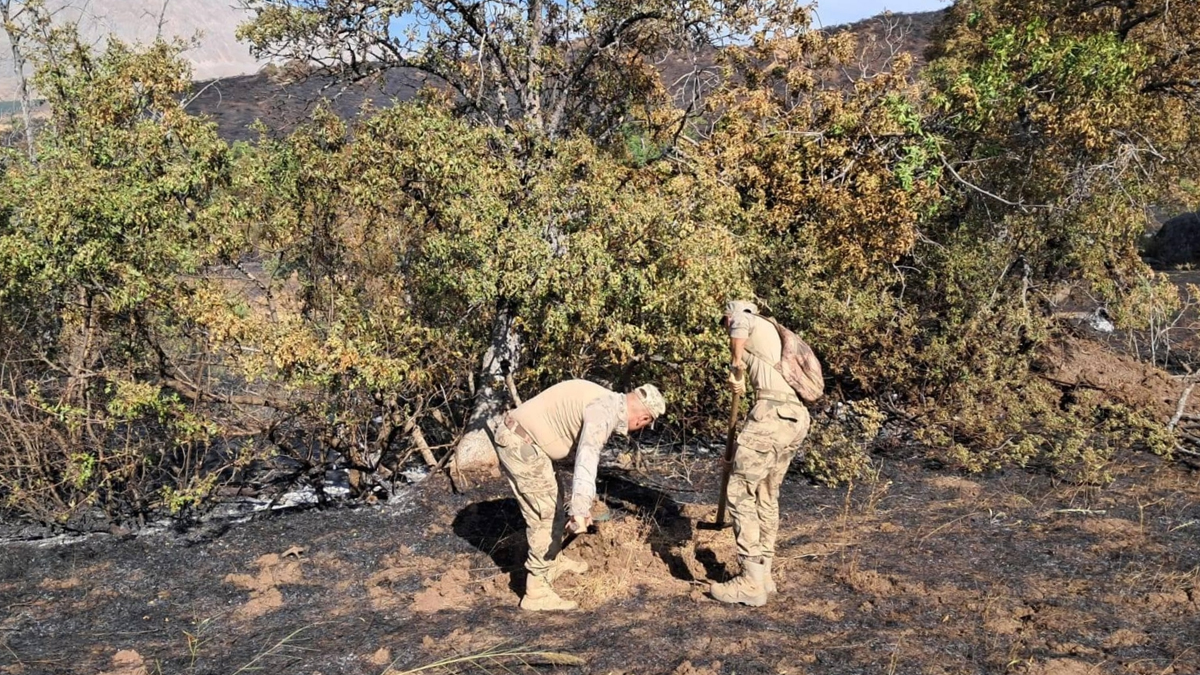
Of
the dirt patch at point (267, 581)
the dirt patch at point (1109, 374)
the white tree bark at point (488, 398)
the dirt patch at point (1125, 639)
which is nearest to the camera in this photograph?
the dirt patch at point (1125, 639)

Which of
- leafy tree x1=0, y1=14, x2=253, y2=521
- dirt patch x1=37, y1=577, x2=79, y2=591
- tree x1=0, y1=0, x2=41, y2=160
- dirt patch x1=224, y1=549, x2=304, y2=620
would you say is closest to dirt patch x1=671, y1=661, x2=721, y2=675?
dirt patch x1=224, y1=549, x2=304, y2=620

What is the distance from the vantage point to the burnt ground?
4.45 m

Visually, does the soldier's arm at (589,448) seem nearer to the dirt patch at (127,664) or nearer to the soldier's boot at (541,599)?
the soldier's boot at (541,599)

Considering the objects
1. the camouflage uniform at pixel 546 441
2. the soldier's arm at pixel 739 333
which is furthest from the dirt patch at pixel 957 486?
the camouflage uniform at pixel 546 441

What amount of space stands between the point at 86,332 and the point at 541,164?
11.6ft

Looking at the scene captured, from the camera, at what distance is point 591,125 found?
28.5ft

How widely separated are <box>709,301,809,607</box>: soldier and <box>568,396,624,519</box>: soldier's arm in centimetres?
87

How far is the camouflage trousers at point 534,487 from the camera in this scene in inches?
195

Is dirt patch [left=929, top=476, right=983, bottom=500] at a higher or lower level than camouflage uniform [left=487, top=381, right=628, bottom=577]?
lower

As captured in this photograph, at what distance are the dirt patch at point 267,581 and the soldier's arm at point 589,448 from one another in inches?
81.5

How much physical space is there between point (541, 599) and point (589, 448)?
40.8 inches

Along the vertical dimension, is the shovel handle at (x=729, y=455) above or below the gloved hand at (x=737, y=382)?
below

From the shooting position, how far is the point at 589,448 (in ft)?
15.4

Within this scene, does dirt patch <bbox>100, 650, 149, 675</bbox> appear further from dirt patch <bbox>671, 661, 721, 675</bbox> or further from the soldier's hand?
dirt patch <bbox>671, 661, 721, 675</bbox>
